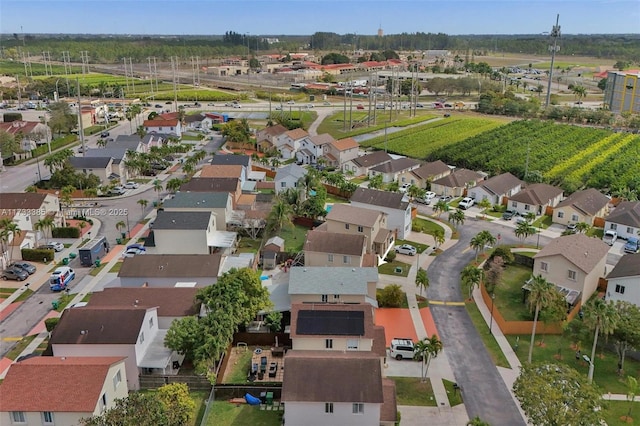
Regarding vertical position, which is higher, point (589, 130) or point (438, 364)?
point (589, 130)

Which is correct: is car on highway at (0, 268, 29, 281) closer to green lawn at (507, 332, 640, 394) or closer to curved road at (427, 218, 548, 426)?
curved road at (427, 218, 548, 426)

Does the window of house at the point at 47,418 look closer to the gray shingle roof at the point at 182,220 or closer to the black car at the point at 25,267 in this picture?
the gray shingle roof at the point at 182,220

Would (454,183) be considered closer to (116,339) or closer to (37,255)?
(37,255)

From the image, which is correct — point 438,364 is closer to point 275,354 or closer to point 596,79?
point 275,354

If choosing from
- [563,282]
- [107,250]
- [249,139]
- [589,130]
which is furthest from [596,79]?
[107,250]

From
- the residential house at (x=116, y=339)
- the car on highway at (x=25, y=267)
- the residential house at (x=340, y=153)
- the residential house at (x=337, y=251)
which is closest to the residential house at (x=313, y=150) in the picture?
the residential house at (x=340, y=153)

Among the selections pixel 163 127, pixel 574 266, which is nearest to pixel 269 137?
pixel 163 127

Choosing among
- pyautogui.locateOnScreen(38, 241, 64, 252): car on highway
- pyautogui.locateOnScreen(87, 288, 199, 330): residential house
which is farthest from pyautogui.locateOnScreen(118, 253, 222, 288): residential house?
pyautogui.locateOnScreen(38, 241, 64, 252): car on highway
